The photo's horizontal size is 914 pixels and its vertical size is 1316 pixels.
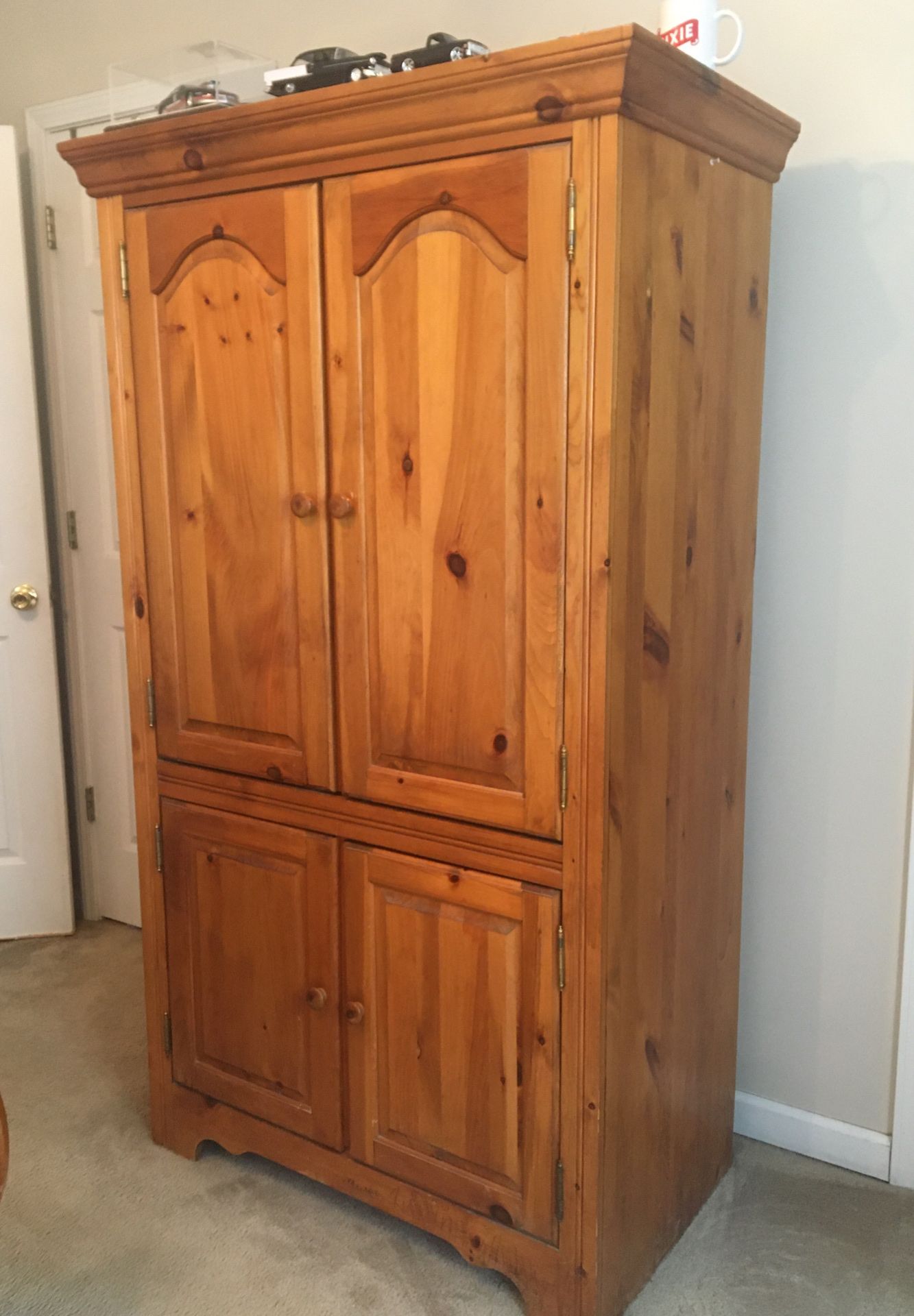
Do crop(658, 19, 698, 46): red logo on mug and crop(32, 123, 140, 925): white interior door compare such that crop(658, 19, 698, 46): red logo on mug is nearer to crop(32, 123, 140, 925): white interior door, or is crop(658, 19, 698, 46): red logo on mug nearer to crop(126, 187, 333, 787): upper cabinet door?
crop(126, 187, 333, 787): upper cabinet door

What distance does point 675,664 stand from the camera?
1641mm

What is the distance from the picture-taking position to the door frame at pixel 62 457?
2.73 meters

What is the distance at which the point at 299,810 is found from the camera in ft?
6.05

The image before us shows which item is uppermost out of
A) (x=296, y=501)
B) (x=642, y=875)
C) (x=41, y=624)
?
(x=296, y=501)

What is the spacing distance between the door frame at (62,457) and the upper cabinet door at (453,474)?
1339 mm

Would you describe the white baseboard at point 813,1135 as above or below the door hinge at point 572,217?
below

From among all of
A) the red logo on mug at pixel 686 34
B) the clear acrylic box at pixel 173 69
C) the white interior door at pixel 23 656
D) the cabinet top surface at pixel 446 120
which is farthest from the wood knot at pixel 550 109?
the white interior door at pixel 23 656

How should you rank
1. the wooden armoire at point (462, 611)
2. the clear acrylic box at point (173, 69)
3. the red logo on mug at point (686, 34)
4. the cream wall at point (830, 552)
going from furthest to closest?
the clear acrylic box at point (173, 69), the cream wall at point (830, 552), the red logo on mug at point (686, 34), the wooden armoire at point (462, 611)

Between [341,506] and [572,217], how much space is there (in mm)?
541

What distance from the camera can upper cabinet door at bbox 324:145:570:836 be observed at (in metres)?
1.46

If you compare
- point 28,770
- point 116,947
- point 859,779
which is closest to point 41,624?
point 28,770

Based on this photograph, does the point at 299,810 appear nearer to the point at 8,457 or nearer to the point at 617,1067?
the point at 617,1067

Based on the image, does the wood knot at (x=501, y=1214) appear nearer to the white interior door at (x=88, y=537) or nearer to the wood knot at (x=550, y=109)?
the wood knot at (x=550, y=109)

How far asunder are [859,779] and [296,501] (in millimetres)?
1082
